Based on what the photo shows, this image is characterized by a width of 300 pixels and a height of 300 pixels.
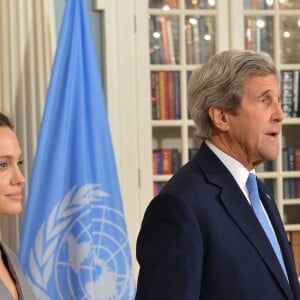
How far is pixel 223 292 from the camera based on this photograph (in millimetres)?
1576

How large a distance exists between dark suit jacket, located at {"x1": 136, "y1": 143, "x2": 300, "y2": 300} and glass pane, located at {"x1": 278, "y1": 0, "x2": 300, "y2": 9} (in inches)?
92.4

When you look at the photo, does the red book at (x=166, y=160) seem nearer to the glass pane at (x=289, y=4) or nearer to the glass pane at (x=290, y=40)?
the glass pane at (x=290, y=40)

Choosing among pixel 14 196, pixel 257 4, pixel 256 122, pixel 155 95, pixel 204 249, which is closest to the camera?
pixel 204 249

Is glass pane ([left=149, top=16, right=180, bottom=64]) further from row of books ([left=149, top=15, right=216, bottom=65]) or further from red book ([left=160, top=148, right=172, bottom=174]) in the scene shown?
red book ([left=160, top=148, right=172, bottom=174])

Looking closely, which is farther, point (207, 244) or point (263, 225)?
point (263, 225)

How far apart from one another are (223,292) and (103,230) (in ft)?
4.70

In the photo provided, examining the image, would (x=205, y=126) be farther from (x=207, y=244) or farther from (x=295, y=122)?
(x=295, y=122)

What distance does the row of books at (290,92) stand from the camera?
381cm

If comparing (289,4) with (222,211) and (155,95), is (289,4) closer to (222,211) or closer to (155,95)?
(155,95)

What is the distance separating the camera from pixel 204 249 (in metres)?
1.59

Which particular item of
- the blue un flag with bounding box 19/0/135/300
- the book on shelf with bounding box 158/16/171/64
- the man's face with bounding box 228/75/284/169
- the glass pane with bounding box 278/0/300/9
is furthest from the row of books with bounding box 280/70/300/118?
the man's face with bounding box 228/75/284/169

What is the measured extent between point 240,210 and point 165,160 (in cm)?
201

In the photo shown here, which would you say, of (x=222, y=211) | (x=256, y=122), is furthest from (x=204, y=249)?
(x=256, y=122)

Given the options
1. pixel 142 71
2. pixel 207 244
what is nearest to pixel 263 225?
pixel 207 244
